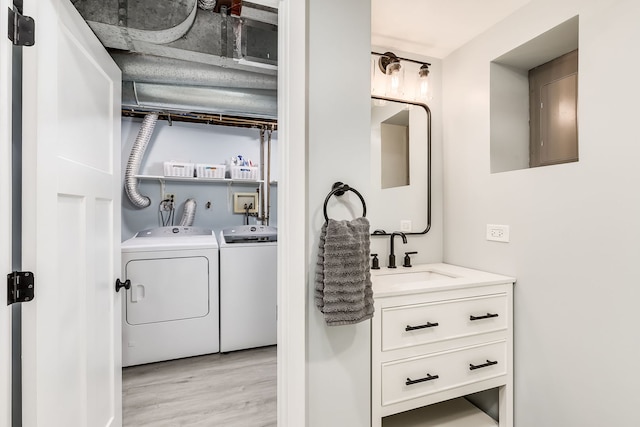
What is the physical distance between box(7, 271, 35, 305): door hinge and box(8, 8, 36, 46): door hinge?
2.20 feet

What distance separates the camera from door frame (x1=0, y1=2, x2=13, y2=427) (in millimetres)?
834

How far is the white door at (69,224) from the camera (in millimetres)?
915

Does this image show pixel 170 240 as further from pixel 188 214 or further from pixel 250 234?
pixel 250 234

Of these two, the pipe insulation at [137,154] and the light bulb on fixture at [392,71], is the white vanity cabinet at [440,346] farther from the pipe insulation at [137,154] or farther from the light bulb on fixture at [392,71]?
the pipe insulation at [137,154]

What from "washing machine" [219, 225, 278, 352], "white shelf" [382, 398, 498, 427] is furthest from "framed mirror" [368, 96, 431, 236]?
"washing machine" [219, 225, 278, 352]

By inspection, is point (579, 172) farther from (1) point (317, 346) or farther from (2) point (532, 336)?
(1) point (317, 346)

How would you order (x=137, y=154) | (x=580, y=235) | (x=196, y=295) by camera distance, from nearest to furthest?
(x=580, y=235) → (x=196, y=295) → (x=137, y=154)

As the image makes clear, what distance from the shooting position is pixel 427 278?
1934mm

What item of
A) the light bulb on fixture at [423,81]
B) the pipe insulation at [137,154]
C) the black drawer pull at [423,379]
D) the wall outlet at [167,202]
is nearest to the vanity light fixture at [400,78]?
the light bulb on fixture at [423,81]

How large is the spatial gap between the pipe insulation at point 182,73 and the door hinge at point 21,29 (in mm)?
1175

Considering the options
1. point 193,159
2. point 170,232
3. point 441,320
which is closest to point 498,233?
point 441,320

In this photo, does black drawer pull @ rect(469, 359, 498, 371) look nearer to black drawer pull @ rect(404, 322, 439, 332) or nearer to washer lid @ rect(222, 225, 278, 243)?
black drawer pull @ rect(404, 322, 439, 332)

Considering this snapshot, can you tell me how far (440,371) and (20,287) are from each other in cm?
169

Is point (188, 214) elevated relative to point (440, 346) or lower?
elevated
